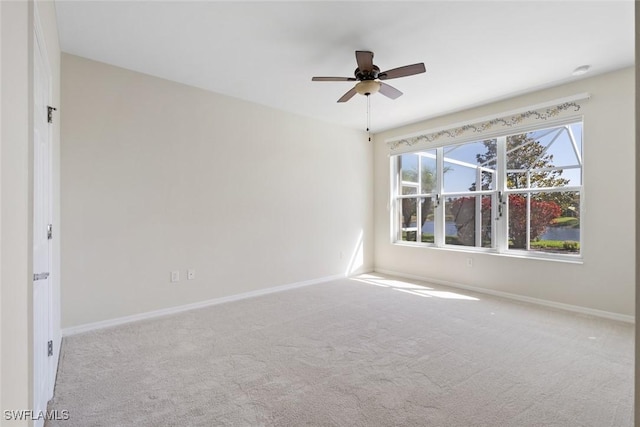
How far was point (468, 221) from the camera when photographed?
4.82 m

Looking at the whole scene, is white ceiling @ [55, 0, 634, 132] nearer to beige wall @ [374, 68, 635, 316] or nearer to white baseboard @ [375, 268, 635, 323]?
beige wall @ [374, 68, 635, 316]

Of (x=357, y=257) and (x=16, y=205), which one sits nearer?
(x=16, y=205)

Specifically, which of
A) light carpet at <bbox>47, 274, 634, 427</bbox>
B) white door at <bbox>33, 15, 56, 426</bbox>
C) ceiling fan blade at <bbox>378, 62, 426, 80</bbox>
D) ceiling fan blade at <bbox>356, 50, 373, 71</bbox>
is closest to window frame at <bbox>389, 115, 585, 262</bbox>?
light carpet at <bbox>47, 274, 634, 427</bbox>

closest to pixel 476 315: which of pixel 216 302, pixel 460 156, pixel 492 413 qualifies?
pixel 492 413

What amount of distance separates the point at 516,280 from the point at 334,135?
11.5ft

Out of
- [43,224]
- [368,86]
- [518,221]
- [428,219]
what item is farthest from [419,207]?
[43,224]

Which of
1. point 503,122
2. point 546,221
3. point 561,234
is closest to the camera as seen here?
point 561,234

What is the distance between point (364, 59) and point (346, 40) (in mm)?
267

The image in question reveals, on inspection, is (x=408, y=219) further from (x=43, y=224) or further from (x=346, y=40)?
(x=43, y=224)

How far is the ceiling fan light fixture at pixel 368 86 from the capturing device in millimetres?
2928

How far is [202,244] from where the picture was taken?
388cm

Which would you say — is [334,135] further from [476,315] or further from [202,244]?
[476,315]

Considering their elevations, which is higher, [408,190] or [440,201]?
[408,190]

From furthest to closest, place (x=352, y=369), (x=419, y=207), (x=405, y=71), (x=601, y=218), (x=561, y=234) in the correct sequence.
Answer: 1. (x=419, y=207)
2. (x=561, y=234)
3. (x=601, y=218)
4. (x=405, y=71)
5. (x=352, y=369)
